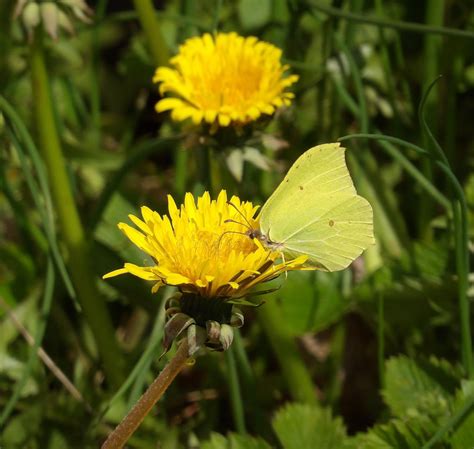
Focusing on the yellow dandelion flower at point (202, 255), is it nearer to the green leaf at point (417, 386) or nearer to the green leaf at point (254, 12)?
the green leaf at point (417, 386)

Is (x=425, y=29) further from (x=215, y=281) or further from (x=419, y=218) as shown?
(x=215, y=281)

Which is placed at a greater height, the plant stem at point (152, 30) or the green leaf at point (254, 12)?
the plant stem at point (152, 30)

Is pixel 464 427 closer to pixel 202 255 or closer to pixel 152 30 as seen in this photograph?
pixel 202 255

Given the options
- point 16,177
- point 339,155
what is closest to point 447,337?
point 339,155

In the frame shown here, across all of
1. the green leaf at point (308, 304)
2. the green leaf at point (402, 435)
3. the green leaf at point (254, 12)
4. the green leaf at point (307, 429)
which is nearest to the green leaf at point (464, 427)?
the green leaf at point (402, 435)

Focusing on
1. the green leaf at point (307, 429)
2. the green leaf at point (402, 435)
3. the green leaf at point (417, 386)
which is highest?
the green leaf at point (402, 435)
